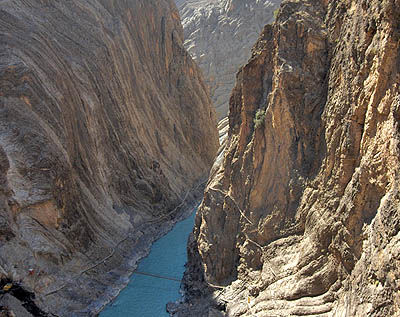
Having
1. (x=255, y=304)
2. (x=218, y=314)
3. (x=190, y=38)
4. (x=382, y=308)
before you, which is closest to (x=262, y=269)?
(x=255, y=304)

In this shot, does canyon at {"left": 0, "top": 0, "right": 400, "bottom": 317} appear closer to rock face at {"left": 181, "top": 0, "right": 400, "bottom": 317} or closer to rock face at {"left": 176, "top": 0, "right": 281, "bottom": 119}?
rock face at {"left": 181, "top": 0, "right": 400, "bottom": 317}

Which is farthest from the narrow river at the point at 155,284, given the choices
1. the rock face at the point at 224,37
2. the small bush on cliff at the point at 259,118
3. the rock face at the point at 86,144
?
the rock face at the point at 224,37

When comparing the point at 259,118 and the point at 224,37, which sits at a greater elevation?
the point at 224,37

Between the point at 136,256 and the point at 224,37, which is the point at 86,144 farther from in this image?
the point at 224,37

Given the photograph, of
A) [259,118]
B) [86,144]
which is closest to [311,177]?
[259,118]

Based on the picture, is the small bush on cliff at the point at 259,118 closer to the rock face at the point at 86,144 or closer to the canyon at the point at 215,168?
the canyon at the point at 215,168
